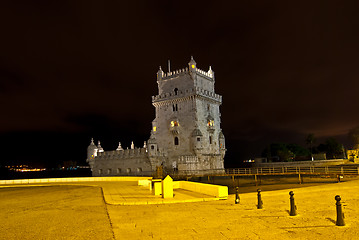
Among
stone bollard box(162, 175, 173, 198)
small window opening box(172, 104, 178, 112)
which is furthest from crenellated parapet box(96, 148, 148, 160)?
stone bollard box(162, 175, 173, 198)

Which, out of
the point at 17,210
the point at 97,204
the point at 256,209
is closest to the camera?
the point at 256,209

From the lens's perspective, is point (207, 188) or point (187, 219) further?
point (207, 188)

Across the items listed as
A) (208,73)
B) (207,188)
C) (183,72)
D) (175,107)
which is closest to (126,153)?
(175,107)

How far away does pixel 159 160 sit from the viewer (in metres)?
52.7

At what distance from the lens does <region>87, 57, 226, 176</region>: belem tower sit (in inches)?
2007

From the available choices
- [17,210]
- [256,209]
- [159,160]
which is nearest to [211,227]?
[256,209]

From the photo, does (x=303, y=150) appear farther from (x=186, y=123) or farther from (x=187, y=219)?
(x=187, y=219)

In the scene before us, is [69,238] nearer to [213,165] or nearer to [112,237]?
[112,237]

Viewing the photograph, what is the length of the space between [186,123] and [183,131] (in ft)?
4.96

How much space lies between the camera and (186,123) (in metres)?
51.9

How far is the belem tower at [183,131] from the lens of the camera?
167 ft

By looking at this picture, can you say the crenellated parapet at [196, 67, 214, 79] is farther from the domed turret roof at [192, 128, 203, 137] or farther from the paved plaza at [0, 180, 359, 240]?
the paved plaza at [0, 180, 359, 240]

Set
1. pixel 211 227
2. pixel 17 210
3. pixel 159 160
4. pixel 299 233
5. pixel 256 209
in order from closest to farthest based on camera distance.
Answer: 1. pixel 299 233
2. pixel 211 227
3. pixel 256 209
4. pixel 17 210
5. pixel 159 160

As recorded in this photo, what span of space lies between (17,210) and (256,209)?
11363 millimetres
